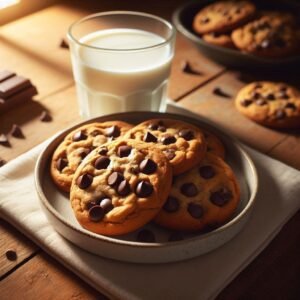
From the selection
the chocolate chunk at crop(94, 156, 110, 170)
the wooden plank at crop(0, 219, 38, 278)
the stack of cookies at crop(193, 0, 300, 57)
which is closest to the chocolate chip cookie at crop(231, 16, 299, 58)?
the stack of cookies at crop(193, 0, 300, 57)

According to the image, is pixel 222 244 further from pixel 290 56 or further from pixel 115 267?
pixel 290 56

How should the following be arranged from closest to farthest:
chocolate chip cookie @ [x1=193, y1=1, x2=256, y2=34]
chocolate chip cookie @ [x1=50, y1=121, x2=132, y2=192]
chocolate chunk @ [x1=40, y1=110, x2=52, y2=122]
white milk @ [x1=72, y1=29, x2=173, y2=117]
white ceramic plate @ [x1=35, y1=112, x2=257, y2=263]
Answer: white ceramic plate @ [x1=35, y1=112, x2=257, y2=263], chocolate chip cookie @ [x1=50, y1=121, x2=132, y2=192], white milk @ [x1=72, y1=29, x2=173, y2=117], chocolate chunk @ [x1=40, y1=110, x2=52, y2=122], chocolate chip cookie @ [x1=193, y1=1, x2=256, y2=34]

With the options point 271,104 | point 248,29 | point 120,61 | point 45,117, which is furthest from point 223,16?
point 45,117

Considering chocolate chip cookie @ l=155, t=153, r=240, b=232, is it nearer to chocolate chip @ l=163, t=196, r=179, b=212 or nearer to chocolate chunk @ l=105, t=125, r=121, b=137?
chocolate chip @ l=163, t=196, r=179, b=212

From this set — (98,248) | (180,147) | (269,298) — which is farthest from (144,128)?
(269,298)

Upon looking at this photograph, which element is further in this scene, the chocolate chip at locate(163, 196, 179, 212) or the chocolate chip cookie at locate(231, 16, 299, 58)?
the chocolate chip cookie at locate(231, 16, 299, 58)

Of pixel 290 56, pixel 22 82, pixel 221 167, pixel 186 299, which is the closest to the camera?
pixel 186 299
